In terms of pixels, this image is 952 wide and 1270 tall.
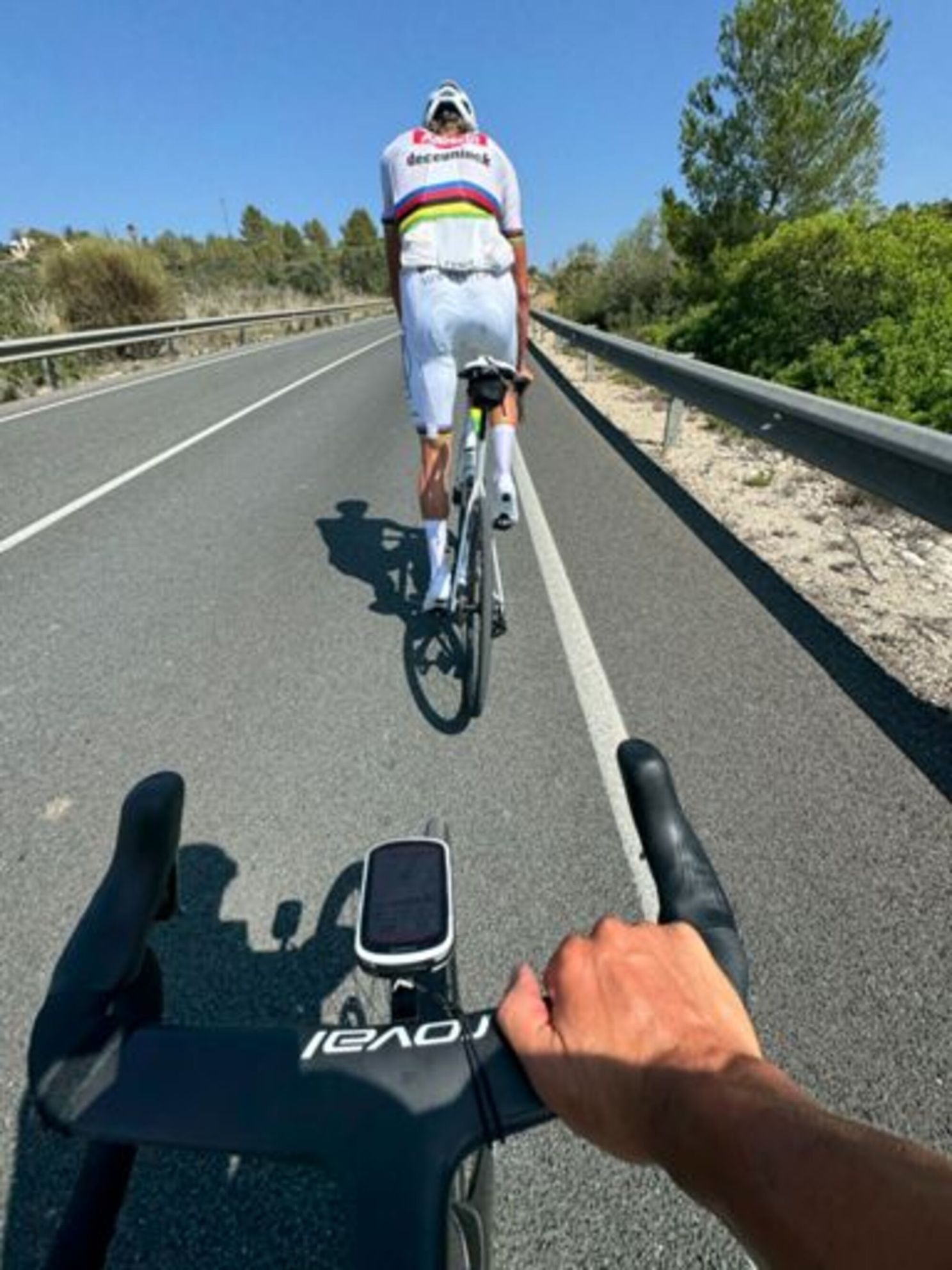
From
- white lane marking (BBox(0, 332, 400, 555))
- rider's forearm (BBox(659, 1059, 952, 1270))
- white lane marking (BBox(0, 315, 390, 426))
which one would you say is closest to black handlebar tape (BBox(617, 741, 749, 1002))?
rider's forearm (BBox(659, 1059, 952, 1270))

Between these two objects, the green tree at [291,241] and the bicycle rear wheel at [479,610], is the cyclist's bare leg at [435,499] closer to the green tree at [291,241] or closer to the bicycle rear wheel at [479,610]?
the bicycle rear wheel at [479,610]

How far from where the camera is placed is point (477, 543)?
3217 millimetres

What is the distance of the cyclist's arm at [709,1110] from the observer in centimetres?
55

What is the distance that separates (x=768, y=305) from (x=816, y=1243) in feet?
48.0

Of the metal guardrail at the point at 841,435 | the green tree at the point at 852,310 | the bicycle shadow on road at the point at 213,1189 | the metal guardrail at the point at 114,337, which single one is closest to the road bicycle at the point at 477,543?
A: the bicycle shadow on road at the point at 213,1189

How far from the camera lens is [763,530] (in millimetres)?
5332

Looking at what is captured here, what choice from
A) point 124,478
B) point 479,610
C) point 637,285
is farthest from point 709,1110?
point 637,285

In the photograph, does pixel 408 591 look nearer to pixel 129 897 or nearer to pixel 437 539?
pixel 437 539

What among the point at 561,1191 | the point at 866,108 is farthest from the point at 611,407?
the point at 866,108

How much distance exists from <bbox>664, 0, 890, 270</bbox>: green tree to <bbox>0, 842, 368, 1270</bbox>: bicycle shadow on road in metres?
32.7

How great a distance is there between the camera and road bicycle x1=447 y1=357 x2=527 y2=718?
3.05 meters

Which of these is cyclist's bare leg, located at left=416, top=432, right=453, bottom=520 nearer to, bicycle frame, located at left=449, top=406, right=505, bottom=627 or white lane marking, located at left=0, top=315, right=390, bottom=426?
bicycle frame, located at left=449, top=406, right=505, bottom=627

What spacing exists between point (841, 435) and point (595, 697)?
229cm

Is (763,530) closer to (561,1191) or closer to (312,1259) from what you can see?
(561,1191)
